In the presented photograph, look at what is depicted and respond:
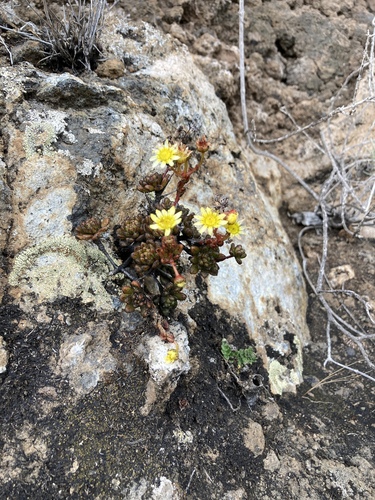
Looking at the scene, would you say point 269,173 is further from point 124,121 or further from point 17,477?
point 17,477

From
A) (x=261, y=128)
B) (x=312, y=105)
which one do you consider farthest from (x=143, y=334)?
(x=312, y=105)

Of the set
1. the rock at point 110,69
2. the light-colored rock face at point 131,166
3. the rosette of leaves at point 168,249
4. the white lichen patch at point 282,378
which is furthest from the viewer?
the rock at point 110,69

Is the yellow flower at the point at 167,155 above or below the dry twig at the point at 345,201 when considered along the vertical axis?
above

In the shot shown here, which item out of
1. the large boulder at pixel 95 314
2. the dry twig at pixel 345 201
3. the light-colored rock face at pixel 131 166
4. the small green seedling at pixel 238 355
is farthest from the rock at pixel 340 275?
the small green seedling at pixel 238 355

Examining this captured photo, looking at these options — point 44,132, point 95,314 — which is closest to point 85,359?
point 95,314

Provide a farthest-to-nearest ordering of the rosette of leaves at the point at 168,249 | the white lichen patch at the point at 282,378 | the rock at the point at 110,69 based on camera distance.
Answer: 1. the rock at the point at 110,69
2. the white lichen patch at the point at 282,378
3. the rosette of leaves at the point at 168,249

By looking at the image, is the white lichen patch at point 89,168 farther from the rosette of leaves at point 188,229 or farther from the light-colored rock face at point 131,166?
the rosette of leaves at point 188,229
